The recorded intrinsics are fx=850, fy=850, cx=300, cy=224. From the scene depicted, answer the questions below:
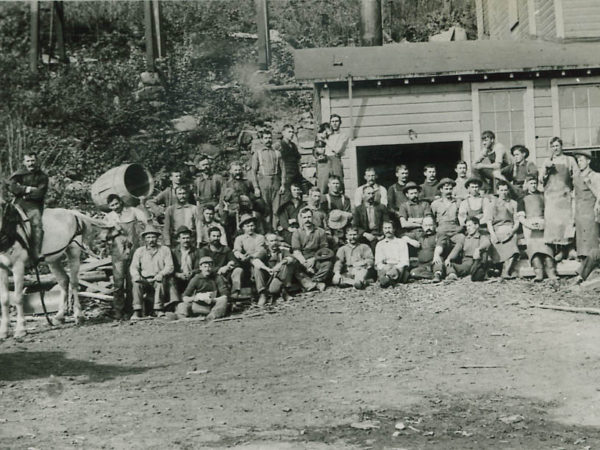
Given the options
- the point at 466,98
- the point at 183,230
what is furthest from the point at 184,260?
the point at 466,98

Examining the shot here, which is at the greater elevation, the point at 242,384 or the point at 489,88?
the point at 489,88

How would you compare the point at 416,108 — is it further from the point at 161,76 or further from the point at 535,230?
the point at 161,76

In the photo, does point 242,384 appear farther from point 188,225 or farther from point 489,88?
point 489,88

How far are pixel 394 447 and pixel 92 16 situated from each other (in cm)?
2391

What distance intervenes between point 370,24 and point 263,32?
4.94m

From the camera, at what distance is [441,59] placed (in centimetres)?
1570

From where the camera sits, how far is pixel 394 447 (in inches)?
238

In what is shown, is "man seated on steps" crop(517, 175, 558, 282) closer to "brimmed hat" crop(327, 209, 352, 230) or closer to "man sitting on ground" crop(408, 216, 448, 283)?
"man sitting on ground" crop(408, 216, 448, 283)

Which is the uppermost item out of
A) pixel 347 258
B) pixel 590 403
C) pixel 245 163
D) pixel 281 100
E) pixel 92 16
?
pixel 92 16

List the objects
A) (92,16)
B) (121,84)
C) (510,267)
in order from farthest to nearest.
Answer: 1. (92,16)
2. (121,84)
3. (510,267)

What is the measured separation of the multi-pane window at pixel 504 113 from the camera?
50.7ft

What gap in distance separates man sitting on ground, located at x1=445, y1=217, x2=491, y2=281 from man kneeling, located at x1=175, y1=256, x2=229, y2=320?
10.7 feet

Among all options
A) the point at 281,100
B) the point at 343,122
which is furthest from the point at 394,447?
the point at 281,100

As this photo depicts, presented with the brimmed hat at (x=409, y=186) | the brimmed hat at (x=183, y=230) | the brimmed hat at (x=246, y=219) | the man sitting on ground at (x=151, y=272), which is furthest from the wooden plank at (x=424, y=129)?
the man sitting on ground at (x=151, y=272)
